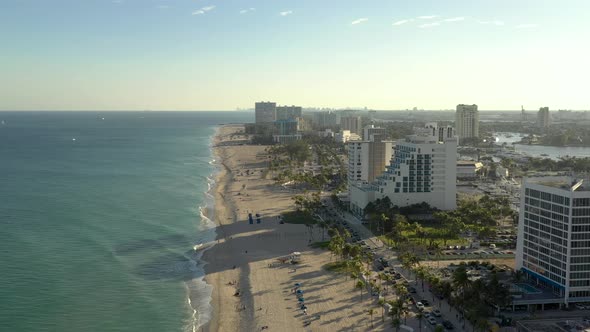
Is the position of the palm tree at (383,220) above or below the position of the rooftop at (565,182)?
below

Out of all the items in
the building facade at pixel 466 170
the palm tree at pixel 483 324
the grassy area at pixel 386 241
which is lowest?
the grassy area at pixel 386 241

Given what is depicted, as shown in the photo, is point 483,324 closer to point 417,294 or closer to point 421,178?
point 417,294

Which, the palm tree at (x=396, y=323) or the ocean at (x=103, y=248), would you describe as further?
the ocean at (x=103, y=248)

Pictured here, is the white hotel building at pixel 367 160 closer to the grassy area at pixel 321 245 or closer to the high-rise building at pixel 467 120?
the grassy area at pixel 321 245

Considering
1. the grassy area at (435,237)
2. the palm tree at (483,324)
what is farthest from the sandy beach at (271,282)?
the grassy area at (435,237)

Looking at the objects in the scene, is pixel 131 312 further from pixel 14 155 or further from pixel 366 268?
pixel 14 155

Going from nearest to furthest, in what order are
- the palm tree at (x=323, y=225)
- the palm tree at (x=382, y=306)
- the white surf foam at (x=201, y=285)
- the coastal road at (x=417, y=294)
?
the coastal road at (x=417, y=294) < the palm tree at (x=382, y=306) < the white surf foam at (x=201, y=285) < the palm tree at (x=323, y=225)

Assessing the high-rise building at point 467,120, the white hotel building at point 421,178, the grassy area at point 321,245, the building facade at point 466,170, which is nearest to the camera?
the grassy area at point 321,245
